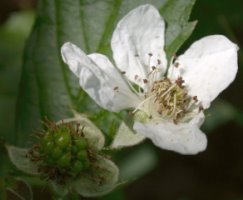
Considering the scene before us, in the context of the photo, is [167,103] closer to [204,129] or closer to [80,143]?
[80,143]

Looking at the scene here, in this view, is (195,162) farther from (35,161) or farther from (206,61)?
(35,161)

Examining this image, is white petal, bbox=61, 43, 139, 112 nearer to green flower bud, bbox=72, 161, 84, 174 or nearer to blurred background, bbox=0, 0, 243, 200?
green flower bud, bbox=72, 161, 84, 174

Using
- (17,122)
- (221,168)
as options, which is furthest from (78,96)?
(221,168)

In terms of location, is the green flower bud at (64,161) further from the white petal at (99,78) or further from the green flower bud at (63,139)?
the white petal at (99,78)

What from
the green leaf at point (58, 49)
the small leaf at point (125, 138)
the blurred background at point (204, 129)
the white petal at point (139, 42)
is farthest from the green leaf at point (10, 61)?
the small leaf at point (125, 138)

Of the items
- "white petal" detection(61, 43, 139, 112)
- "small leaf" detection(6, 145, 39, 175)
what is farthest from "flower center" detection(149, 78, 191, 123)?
"small leaf" detection(6, 145, 39, 175)

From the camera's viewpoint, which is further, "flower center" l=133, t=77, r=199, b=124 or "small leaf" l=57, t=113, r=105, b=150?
"flower center" l=133, t=77, r=199, b=124
